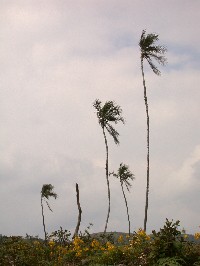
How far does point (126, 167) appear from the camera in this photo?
41906 millimetres

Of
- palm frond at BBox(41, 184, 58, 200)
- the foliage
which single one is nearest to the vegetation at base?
the foliage

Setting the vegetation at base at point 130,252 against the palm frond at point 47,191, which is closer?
the vegetation at base at point 130,252

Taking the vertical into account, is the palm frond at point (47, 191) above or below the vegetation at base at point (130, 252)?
above

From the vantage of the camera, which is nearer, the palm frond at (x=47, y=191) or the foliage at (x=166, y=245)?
the foliage at (x=166, y=245)

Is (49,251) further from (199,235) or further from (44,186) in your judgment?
(44,186)

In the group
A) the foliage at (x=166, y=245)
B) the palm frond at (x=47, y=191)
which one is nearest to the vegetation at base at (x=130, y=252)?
the foliage at (x=166, y=245)

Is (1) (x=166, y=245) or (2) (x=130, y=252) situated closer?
(1) (x=166, y=245)

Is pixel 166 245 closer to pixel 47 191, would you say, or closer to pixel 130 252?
pixel 130 252

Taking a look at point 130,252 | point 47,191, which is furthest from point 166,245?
point 47,191

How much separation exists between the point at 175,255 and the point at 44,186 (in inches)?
1609

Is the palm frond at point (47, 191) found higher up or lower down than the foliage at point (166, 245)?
higher up

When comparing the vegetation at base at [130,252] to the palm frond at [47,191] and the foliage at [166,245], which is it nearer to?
the foliage at [166,245]

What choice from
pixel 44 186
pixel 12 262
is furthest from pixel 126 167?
pixel 12 262

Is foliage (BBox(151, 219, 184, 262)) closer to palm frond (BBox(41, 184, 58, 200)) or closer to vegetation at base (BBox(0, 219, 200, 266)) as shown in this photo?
vegetation at base (BBox(0, 219, 200, 266))
